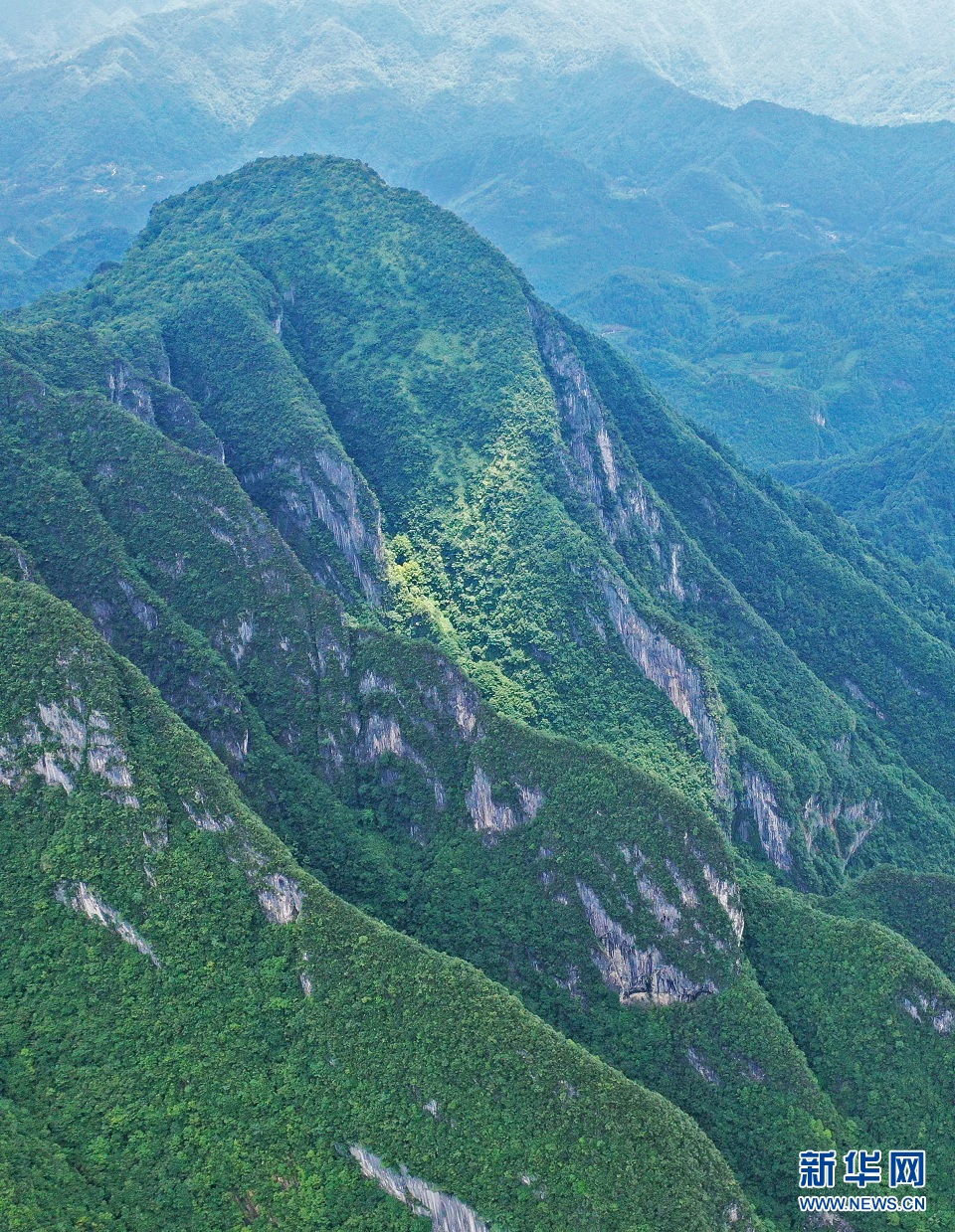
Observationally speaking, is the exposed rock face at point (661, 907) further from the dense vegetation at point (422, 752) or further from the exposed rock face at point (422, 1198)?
the exposed rock face at point (422, 1198)

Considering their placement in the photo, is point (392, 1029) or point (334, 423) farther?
point (334, 423)

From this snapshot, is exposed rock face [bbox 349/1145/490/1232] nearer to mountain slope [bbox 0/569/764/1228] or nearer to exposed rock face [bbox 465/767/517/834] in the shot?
mountain slope [bbox 0/569/764/1228]

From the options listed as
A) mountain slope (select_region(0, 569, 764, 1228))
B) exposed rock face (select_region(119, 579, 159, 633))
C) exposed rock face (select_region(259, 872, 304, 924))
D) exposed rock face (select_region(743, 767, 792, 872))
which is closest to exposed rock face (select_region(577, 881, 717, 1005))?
mountain slope (select_region(0, 569, 764, 1228))

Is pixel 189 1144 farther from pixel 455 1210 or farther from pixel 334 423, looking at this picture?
pixel 334 423

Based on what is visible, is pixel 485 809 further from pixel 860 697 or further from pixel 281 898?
pixel 860 697

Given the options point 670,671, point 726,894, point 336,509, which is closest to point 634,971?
point 726,894

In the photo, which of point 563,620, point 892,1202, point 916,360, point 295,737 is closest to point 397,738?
point 295,737
